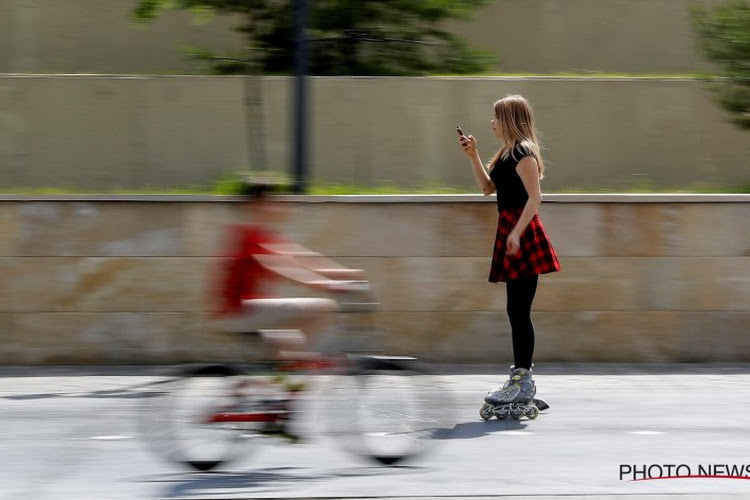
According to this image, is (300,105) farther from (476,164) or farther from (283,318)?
(283,318)

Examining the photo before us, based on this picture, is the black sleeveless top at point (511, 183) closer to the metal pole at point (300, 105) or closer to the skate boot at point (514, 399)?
the skate boot at point (514, 399)

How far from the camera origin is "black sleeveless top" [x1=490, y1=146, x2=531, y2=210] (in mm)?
7094

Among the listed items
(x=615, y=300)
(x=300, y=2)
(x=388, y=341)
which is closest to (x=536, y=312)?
(x=615, y=300)

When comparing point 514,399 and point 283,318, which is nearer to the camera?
point 283,318

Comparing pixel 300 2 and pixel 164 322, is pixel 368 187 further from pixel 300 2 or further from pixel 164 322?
pixel 164 322

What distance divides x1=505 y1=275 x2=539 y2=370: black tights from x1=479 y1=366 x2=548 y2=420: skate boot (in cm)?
7

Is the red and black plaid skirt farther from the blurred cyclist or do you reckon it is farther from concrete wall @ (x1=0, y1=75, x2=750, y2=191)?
concrete wall @ (x1=0, y1=75, x2=750, y2=191)

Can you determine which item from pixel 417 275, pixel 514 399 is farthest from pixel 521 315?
pixel 417 275

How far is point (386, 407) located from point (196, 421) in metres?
0.99

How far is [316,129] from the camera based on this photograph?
11969 millimetres

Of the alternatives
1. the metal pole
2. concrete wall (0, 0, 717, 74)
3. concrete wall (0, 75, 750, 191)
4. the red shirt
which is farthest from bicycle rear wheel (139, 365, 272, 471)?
concrete wall (0, 0, 717, 74)

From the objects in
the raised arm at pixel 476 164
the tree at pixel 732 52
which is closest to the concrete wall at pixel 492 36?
the tree at pixel 732 52

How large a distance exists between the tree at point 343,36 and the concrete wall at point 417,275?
423cm

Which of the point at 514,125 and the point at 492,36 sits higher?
the point at 492,36
